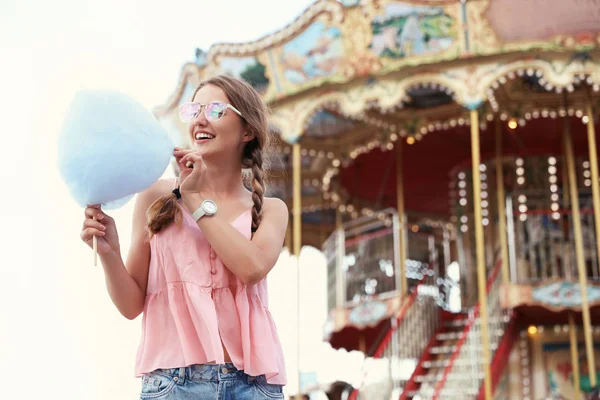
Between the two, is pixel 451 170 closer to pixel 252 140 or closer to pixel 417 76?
pixel 417 76

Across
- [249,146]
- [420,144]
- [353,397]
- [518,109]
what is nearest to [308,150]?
[420,144]

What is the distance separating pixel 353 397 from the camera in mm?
11734

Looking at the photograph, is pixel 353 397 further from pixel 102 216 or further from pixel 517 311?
pixel 102 216

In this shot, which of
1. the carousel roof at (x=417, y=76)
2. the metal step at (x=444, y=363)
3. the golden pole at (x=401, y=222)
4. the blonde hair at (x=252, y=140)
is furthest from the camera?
the golden pole at (x=401, y=222)

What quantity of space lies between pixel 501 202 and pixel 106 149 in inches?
466

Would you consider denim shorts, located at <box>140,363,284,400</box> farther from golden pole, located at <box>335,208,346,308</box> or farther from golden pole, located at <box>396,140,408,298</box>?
golden pole, located at <box>335,208,346,308</box>

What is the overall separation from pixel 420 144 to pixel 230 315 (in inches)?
483

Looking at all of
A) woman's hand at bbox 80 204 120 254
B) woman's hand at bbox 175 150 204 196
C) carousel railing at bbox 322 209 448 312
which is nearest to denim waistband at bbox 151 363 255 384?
woman's hand at bbox 80 204 120 254

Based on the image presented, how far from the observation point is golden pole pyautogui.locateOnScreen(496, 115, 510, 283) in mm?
12977

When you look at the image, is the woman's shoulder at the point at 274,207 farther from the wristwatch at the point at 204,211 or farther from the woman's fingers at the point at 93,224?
the woman's fingers at the point at 93,224

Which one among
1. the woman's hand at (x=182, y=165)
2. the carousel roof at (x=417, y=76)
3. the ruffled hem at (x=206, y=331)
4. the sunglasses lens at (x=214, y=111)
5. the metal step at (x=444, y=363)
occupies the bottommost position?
the ruffled hem at (x=206, y=331)

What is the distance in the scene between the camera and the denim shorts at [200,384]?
8.11ft

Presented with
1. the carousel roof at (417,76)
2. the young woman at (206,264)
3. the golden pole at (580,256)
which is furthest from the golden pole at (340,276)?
the young woman at (206,264)

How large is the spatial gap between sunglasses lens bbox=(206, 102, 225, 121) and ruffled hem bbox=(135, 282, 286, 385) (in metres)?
0.51
